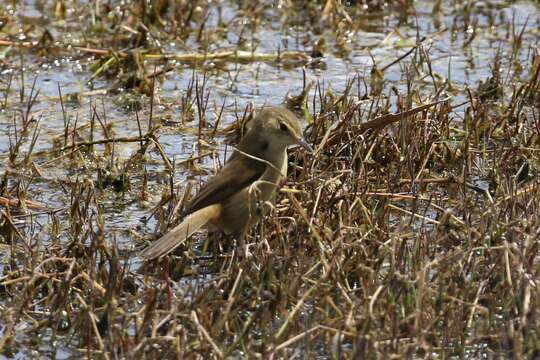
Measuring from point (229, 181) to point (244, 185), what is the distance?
0.27 feet

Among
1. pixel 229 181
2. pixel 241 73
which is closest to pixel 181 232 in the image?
pixel 229 181

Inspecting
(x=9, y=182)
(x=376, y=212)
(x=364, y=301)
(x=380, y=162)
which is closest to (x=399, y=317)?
(x=364, y=301)

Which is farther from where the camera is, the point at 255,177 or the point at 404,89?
the point at 404,89

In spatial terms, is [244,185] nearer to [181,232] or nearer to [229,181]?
[229,181]

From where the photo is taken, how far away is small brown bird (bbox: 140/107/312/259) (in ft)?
21.0

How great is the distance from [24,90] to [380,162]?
2.88 m

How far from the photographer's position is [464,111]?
878 centimetres

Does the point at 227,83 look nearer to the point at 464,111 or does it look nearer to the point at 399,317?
the point at 464,111

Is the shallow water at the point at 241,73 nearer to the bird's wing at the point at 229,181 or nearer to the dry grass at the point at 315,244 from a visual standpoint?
the dry grass at the point at 315,244

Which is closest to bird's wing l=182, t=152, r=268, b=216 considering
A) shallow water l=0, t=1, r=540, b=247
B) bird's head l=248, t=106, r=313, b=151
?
bird's head l=248, t=106, r=313, b=151

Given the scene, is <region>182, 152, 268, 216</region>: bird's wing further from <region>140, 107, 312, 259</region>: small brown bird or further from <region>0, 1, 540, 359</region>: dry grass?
<region>0, 1, 540, 359</region>: dry grass

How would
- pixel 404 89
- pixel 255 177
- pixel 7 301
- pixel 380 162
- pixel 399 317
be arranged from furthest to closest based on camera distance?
pixel 404 89 < pixel 380 162 < pixel 255 177 < pixel 7 301 < pixel 399 317

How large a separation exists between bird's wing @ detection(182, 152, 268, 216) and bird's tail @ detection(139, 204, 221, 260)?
0.04 m

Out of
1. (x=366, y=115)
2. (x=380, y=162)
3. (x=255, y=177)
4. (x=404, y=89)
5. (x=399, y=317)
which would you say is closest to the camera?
(x=399, y=317)
